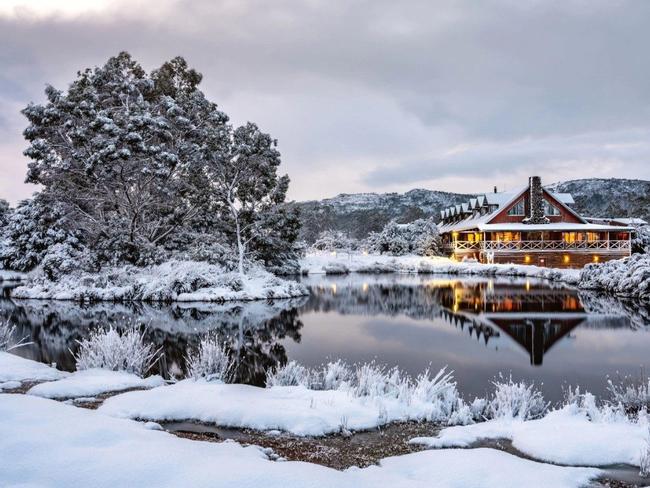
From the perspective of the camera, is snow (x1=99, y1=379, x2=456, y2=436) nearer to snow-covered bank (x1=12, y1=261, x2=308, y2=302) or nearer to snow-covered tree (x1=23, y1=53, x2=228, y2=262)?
snow-covered bank (x1=12, y1=261, x2=308, y2=302)

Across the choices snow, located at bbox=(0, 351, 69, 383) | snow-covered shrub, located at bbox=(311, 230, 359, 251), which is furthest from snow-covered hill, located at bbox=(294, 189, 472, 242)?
snow, located at bbox=(0, 351, 69, 383)

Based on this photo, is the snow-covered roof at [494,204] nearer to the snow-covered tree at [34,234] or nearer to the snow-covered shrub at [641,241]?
the snow-covered shrub at [641,241]

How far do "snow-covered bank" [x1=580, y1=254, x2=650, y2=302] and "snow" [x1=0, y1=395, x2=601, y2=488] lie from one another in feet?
78.0

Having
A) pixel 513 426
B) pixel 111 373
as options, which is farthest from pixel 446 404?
pixel 111 373

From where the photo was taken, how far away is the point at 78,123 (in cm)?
2952

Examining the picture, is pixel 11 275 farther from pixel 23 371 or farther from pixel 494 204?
pixel 494 204

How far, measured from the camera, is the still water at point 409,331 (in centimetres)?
1151

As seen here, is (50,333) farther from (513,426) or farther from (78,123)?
(78,123)

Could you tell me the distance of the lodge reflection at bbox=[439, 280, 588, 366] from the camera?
1521 centimetres

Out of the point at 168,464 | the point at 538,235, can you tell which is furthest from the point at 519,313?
the point at 538,235

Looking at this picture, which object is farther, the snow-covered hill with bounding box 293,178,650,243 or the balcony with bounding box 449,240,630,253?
the snow-covered hill with bounding box 293,178,650,243

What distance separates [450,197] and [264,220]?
16236 cm

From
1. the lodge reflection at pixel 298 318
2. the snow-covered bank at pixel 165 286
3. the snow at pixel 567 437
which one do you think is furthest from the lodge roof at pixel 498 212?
the snow at pixel 567 437

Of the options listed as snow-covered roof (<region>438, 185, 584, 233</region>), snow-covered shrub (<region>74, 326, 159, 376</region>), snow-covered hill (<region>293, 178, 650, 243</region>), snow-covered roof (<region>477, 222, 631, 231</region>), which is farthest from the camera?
snow-covered hill (<region>293, 178, 650, 243</region>)
